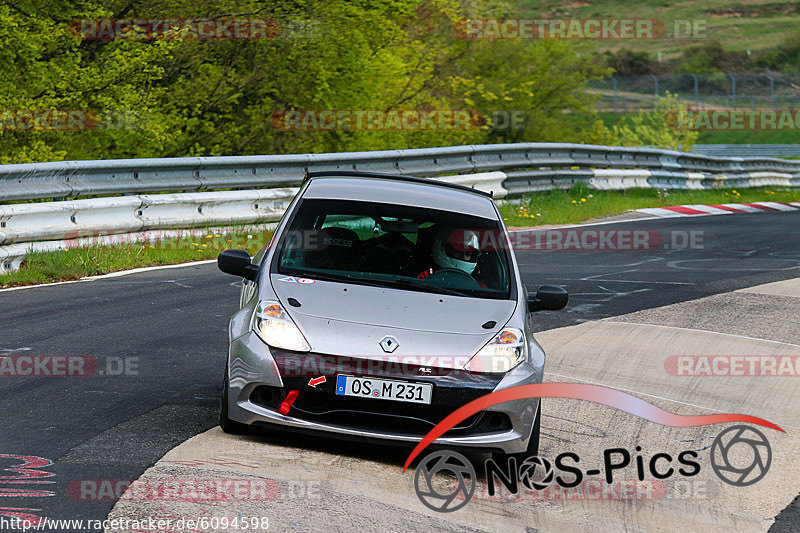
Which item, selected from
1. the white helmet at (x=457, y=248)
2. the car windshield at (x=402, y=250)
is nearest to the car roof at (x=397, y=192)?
the car windshield at (x=402, y=250)

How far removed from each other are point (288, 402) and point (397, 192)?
2077 millimetres

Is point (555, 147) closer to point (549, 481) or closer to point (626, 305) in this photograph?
point (626, 305)

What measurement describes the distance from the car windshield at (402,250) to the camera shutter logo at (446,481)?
1.05m

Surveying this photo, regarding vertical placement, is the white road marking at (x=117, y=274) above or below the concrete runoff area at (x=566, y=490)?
below

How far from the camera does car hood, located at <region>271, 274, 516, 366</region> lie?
5.63m

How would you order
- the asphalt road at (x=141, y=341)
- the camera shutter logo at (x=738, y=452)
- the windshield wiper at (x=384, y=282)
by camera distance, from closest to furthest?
the asphalt road at (x=141, y=341) < the camera shutter logo at (x=738, y=452) < the windshield wiper at (x=384, y=282)

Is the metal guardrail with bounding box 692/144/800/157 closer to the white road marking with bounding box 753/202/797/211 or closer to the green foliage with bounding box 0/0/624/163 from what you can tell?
the green foliage with bounding box 0/0/624/163

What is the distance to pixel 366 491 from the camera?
5.24 meters

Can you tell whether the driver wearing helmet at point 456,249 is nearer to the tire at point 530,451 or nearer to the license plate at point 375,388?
the tire at point 530,451

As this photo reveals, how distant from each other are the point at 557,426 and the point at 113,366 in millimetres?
3057

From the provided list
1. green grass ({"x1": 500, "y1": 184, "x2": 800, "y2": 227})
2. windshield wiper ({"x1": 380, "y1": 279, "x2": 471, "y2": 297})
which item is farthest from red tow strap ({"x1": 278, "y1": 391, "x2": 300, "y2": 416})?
green grass ({"x1": 500, "y1": 184, "x2": 800, "y2": 227})

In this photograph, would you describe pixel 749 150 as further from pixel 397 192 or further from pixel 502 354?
pixel 502 354

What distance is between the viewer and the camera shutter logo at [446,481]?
207 inches

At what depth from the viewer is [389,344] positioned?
563 cm
